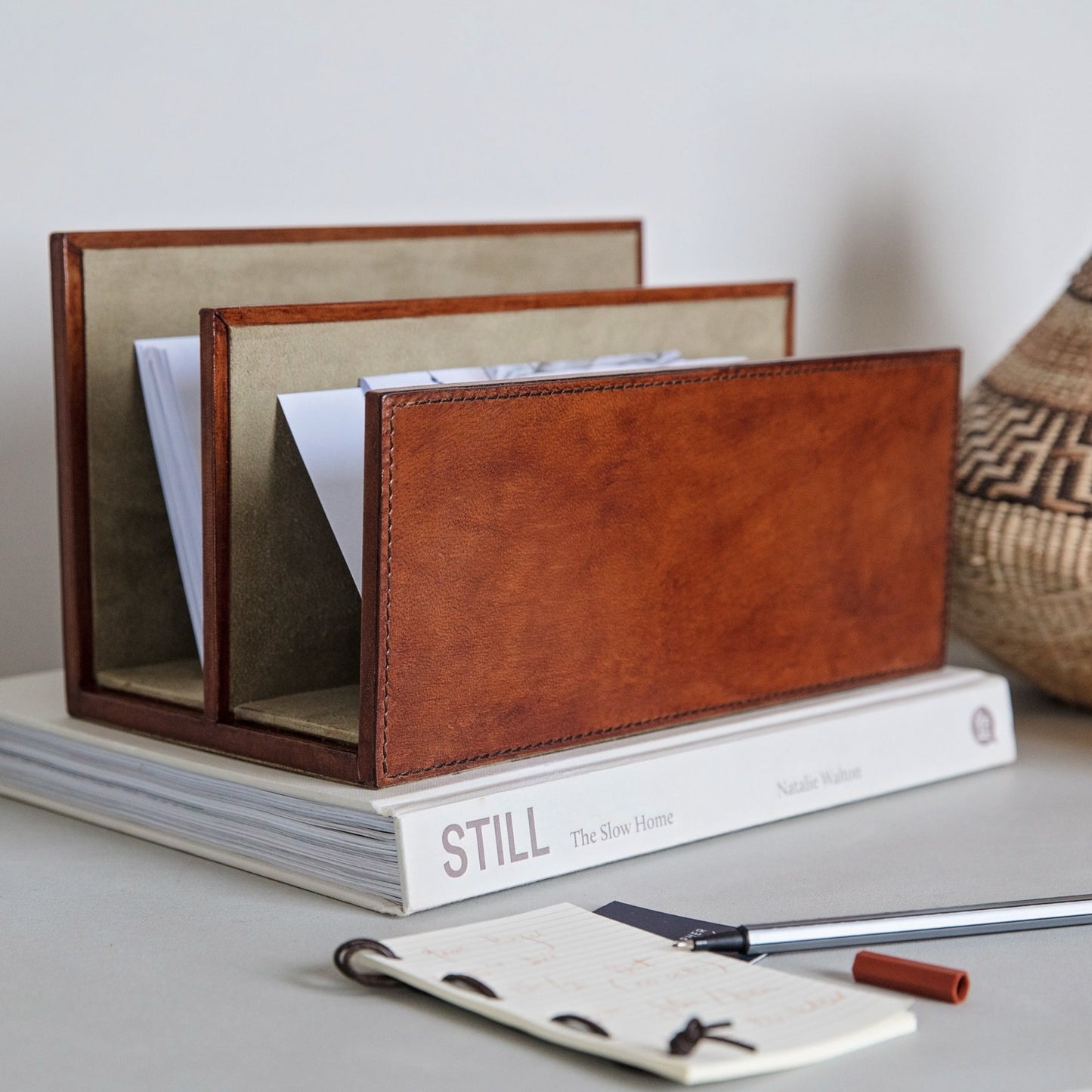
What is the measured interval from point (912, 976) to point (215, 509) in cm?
40

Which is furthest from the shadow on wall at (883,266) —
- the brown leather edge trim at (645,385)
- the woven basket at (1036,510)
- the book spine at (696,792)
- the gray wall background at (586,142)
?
the book spine at (696,792)

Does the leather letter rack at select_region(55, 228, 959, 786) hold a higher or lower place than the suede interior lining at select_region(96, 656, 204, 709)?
higher

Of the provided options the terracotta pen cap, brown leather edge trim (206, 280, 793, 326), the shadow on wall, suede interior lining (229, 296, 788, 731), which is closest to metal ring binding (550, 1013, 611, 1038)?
the terracotta pen cap

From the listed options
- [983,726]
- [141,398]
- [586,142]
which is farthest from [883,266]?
[141,398]

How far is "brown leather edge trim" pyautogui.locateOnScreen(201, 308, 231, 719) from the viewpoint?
0.77 metres

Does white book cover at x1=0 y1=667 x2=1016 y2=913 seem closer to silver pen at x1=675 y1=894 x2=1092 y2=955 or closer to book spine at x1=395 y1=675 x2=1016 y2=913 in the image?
book spine at x1=395 y1=675 x2=1016 y2=913

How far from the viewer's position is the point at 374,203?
1189 mm

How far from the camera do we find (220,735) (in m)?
0.80

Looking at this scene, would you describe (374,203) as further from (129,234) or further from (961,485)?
(961,485)

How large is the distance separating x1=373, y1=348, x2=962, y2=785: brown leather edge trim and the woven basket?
4 centimetres

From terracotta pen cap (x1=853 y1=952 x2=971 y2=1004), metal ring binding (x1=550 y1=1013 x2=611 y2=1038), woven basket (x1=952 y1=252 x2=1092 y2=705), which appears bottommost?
terracotta pen cap (x1=853 y1=952 x2=971 y2=1004)

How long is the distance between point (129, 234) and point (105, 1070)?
48 centimetres

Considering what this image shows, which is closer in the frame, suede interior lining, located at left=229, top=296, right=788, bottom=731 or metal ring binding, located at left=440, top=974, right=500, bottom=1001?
metal ring binding, located at left=440, top=974, right=500, bottom=1001

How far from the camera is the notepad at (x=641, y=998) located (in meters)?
0.55
